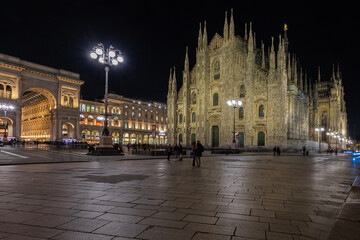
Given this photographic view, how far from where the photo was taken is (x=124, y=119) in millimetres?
87188

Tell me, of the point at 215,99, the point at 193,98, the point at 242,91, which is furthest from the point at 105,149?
the point at 193,98

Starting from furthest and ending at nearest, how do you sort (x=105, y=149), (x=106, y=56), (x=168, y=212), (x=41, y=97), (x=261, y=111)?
(x=41, y=97)
(x=261, y=111)
(x=105, y=149)
(x=106, y=56)
(x=168, y=212)

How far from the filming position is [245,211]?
504cm

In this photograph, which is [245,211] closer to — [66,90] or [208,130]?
[208,130]

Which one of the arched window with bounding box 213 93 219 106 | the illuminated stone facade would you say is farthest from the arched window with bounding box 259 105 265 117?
the illuminated stone facade

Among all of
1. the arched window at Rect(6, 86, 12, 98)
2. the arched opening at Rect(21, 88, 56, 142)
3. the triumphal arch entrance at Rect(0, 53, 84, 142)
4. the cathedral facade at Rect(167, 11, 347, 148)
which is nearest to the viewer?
the cathedral facade at Rect(167, 11, 347, 148)

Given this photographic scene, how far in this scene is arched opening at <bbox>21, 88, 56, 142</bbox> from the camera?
67.5 m

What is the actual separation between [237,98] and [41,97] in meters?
55.6

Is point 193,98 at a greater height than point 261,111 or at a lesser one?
greater

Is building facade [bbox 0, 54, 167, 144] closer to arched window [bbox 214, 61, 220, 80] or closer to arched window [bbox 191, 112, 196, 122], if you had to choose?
arched window [bbox 191, 112, 196, 122]

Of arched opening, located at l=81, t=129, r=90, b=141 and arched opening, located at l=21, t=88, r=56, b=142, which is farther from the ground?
arched opening, located at l=21, t=88, r=56, b=142

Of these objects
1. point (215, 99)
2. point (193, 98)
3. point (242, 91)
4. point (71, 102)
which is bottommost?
point (215, 99)

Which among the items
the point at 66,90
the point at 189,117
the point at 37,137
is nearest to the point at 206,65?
the point at 189,117

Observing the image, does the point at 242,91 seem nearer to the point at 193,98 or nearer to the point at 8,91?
the point at 193,98
